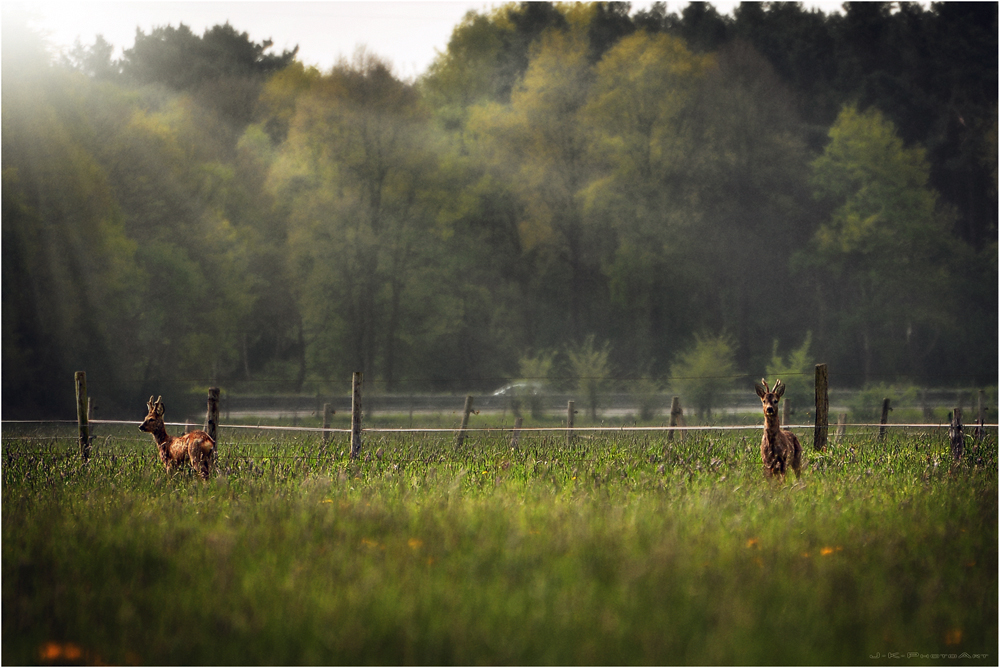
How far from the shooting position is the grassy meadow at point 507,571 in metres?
4.38

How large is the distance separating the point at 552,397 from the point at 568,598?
2353 cm

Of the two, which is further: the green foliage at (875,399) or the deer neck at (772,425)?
the green foliage at (875,399)

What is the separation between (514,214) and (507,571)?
115ft

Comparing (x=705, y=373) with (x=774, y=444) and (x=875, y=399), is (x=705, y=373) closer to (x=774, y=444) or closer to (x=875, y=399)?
(x=875, y=399)

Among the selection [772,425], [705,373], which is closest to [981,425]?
[772,425]

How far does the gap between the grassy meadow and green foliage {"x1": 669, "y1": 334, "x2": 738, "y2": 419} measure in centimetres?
1704

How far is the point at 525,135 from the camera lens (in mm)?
36875

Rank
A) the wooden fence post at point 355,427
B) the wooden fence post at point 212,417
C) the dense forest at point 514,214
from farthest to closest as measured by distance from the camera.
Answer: the dense forest at point 514,214, the wooden fence post at point 355,427, the wooden fence post at point 212,417

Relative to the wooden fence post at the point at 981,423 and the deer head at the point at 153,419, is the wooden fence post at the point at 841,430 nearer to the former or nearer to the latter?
the wooden fence post at the point at 981,423

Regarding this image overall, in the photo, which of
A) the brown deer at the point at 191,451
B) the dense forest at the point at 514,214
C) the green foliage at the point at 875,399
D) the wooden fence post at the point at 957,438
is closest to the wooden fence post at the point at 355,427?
the brown deer at the point at 191,451

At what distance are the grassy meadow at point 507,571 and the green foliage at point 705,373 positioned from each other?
55.9 ft

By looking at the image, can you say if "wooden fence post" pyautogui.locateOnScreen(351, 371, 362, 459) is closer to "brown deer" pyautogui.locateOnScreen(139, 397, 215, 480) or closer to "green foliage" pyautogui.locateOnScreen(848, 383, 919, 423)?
"brown deer" pyautogui.locateOnScreen(139, 397, 215, 480)

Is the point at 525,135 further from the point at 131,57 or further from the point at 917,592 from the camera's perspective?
the point at 917,592

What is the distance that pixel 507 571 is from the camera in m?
5.38
